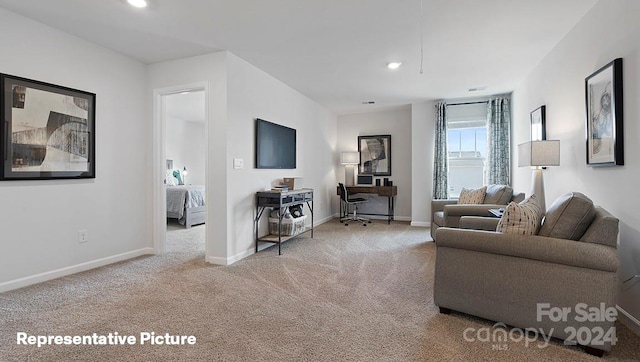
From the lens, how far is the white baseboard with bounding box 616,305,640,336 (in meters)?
1.99

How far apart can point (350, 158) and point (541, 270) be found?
517 centimetres

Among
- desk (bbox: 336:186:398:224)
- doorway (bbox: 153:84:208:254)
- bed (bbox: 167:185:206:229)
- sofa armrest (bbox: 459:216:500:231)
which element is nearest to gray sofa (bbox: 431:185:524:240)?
sofa armrest (bbox: 459:216:500:231)

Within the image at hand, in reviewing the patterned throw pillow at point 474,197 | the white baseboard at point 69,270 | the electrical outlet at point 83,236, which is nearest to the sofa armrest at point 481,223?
the patterned throw pillow at point 474,197

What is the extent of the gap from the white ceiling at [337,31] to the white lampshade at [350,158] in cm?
257

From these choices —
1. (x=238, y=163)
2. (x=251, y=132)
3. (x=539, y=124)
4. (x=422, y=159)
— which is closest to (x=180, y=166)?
(x=251, y=132)

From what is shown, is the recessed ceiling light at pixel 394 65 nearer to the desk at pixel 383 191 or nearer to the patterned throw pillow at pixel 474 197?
the patterned throw pillow at pixel 474 197

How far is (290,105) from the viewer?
201 inches

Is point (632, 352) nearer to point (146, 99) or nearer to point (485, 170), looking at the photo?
point (485, 170)

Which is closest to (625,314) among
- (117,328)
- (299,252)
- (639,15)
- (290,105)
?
(639,15)

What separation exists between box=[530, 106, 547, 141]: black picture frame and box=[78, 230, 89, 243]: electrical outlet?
17.3 feet

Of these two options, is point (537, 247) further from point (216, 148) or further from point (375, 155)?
point (375, 155)

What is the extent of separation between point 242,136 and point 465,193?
3349mm

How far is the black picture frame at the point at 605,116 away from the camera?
219 cm

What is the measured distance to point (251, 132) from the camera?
4.02 meters
